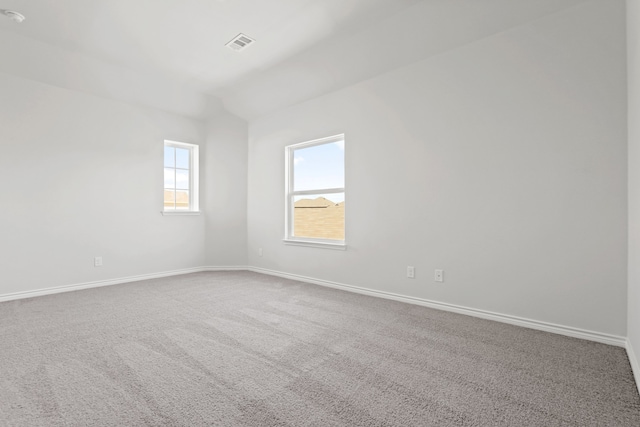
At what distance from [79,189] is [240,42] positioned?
2723 mm

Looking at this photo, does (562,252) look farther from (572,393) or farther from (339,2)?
(339,2)

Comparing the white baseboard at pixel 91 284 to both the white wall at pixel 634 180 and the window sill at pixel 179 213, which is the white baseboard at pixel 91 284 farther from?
the white wall at pixel 634 180

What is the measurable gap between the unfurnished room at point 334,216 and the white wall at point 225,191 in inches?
15.1

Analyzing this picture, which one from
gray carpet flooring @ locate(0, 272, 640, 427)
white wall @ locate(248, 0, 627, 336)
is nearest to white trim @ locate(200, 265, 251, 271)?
white wall @ locate(248, 0, 627, 336)

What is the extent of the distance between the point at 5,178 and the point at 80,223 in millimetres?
836

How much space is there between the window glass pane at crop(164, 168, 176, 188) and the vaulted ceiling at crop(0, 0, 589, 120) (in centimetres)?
104

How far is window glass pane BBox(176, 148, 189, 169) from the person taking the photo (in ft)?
16.3

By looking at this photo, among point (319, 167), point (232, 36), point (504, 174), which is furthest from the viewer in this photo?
point (319, 167)

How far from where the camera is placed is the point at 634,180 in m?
1.92

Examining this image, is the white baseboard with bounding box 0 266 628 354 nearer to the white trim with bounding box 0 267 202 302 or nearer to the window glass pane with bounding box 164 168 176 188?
the white trim with bounding box 0 267 202 302

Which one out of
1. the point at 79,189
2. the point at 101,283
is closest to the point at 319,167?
the point at 79,189

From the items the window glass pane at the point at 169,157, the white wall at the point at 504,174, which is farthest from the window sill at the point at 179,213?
the white wall at the point at 504,174

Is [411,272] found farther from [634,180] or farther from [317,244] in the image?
[634,180]

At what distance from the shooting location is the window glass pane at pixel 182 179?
496 cm
